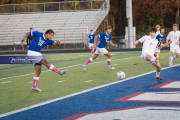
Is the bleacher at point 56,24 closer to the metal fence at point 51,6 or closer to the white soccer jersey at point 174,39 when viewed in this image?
the metal fence at point 51,6

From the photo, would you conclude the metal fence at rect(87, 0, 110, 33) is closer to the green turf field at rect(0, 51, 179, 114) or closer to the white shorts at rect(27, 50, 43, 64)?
the green turf field at rect(0, 51, 179, 114)

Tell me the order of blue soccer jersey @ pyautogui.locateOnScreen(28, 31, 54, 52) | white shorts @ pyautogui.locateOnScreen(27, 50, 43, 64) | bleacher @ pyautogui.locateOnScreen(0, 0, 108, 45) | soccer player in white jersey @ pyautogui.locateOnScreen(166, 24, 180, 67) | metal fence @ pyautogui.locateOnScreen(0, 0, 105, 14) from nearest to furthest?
white shorts @ pyautogui.locateOnScreen(27, 50, 43, 64) → blue soccer jersey @ pyautogui.locateOnScreen(28, 31, 54, 52) → soccer player in white jersey @ pyautogui.locateOnScreen(166, 24, 180, 67) → bleacher @ pyautogui.locateOnScreen(0, 0, 108, 45) → metal fence @ pyautogui.locateOnScreen(0, 0, 105, 14)

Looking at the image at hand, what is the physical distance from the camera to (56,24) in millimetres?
52000

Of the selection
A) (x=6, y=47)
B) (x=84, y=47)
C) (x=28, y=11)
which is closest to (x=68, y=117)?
(x=84, y=47)

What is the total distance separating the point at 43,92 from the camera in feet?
49.0

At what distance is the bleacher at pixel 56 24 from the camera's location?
164 ft

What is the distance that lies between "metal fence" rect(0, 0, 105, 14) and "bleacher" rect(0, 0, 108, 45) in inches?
19.1

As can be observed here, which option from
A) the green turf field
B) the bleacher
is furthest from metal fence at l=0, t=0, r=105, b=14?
the green turf field

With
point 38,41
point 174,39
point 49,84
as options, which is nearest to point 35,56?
point 38,41

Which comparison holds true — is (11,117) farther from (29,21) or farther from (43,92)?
(29,21)

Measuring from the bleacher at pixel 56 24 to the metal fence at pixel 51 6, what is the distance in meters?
0.49

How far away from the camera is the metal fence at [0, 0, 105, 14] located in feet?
175

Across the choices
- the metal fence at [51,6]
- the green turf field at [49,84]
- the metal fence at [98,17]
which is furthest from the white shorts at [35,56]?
the metal fence at [51,6]

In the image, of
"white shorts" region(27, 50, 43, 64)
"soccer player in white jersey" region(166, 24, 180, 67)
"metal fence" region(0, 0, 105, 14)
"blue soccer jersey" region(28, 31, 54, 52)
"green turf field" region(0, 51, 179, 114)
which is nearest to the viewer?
"green turf field" region(0, 51, 179, 114)
